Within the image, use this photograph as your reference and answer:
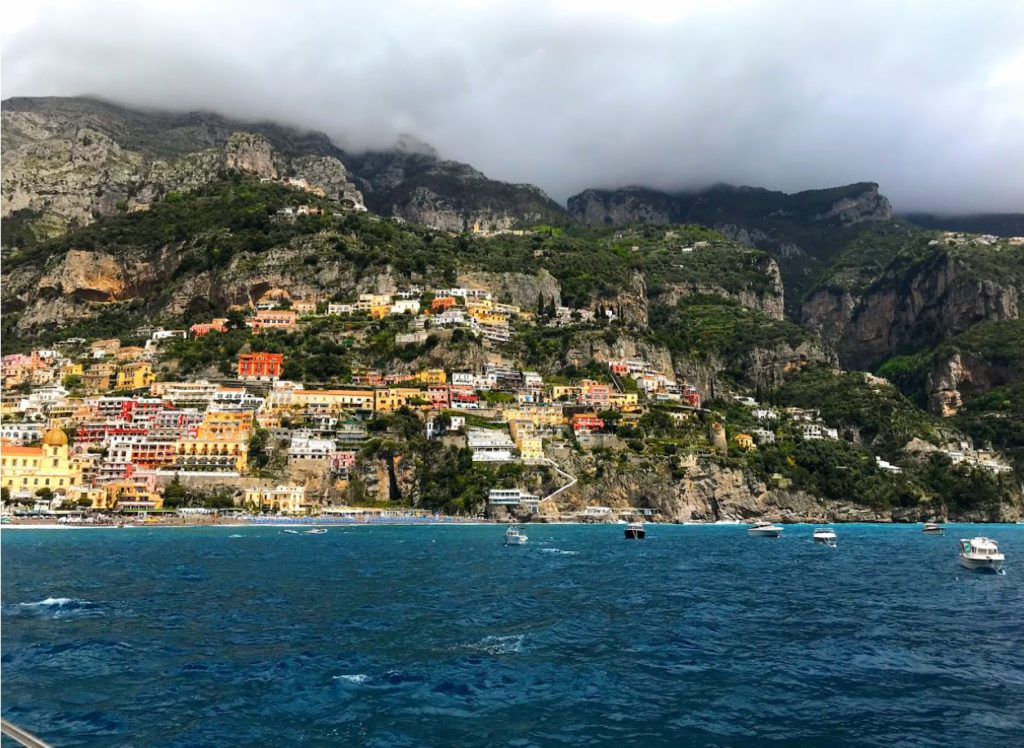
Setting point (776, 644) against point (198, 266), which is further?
point (198, 266)

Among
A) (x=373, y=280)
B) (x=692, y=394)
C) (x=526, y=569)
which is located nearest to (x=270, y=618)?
(x=526, y=569)

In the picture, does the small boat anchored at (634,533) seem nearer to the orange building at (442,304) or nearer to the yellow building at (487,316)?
the yellow building at (487,316)

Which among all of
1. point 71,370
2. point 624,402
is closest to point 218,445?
point 71,370

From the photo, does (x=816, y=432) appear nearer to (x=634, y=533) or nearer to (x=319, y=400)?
(x=634, y=533)

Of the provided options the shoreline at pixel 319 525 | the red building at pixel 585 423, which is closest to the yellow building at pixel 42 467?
the shoreline at pixel 319 525

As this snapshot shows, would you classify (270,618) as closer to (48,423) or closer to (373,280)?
(48,423)

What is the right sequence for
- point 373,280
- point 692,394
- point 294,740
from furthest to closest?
point 373,280, point 692,394, point 294,740

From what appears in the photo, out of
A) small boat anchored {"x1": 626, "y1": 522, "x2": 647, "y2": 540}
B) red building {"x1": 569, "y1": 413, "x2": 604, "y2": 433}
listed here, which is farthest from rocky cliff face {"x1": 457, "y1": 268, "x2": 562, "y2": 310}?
small boat anchored {"x1": 626, "y1": 522, "x2": 647, "y2": 540}

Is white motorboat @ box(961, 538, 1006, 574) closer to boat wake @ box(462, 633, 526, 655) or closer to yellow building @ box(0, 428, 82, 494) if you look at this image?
boat wake @ box(462, 633, 526, 655)
